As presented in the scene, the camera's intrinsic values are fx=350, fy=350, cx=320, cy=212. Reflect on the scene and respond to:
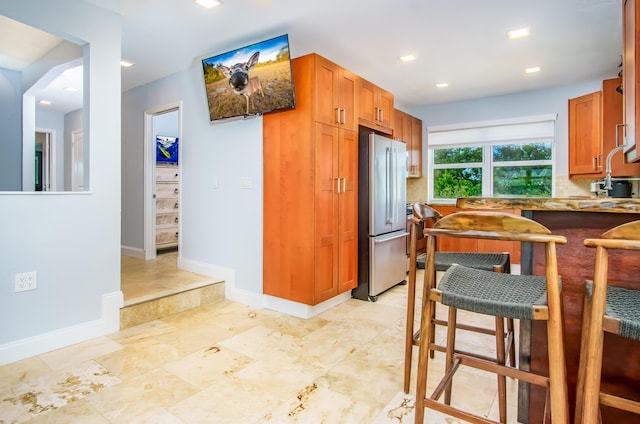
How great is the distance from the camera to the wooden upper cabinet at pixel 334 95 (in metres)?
2.98

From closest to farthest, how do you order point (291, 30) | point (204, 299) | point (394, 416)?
1. point (394, 416)
2. point (291, 30)
3. point (204, 299)

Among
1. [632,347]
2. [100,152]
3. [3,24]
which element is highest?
[3,24]

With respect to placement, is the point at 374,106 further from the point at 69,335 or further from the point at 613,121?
the point at 69,335

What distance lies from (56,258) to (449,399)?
2.64 meters

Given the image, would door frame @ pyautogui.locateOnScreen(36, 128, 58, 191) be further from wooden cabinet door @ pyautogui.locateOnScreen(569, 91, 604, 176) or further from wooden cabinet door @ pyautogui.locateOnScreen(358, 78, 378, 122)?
wooden cabinet door @ pyautogui.locateOnScreen(569, 91, 604, 176)

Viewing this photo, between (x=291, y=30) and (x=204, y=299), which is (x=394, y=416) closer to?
(x=204, y=299)

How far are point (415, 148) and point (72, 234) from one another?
187 inches

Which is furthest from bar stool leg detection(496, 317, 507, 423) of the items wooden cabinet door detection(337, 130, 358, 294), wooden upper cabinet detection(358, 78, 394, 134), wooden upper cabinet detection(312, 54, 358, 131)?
wooden upper cabinet detection(358, 78, 394, 134)

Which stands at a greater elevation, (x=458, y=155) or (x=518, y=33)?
(x=518, y=33)

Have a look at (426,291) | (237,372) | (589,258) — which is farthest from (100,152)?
(589,258)

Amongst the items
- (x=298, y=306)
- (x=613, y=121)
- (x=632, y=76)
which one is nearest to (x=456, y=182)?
(x=613, y=121)

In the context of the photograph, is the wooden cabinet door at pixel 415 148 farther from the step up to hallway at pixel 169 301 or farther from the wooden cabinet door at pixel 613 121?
the step up to hallway at pixel 169 301

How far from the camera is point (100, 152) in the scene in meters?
2.66

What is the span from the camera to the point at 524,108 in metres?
4.96
